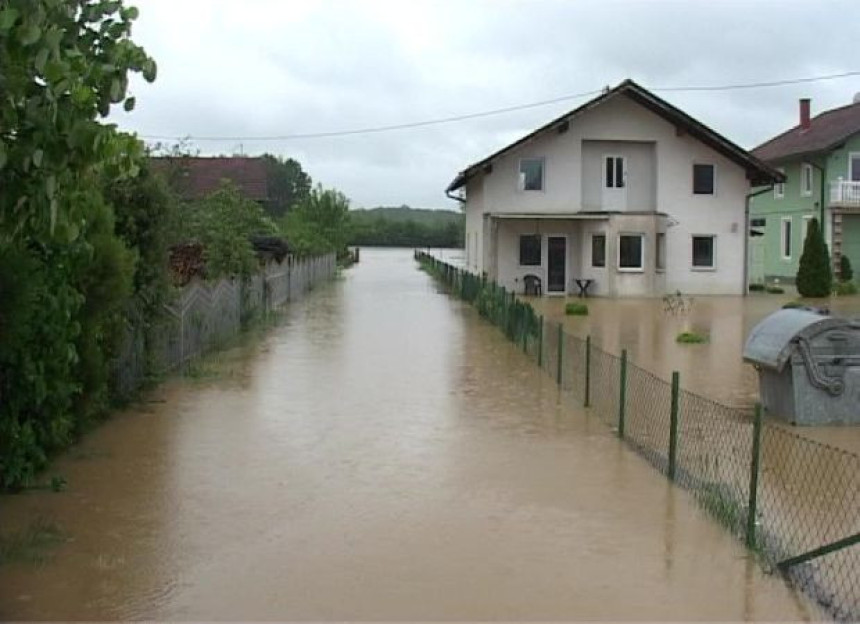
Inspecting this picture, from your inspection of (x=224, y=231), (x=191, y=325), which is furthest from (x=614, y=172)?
(x=191, y=325)

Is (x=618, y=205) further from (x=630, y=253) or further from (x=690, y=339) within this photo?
(x=690, y=339)

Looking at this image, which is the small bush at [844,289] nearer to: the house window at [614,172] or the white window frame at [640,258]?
the white window frame at [640,258]

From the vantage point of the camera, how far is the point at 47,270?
335 inches

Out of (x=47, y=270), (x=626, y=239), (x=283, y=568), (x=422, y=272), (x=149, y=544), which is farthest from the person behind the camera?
(x=422, y=272)

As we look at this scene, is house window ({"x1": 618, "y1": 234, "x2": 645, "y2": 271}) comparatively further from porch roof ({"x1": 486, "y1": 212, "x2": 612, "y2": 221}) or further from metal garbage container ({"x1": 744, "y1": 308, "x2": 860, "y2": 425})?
metal garbage container ({"x1": 744, "y1": 308, "x2": 860, "y2": 425})

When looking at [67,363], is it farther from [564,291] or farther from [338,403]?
[564,291]

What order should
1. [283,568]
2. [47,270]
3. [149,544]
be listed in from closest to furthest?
[283,568] → [149,544] → [47,270]

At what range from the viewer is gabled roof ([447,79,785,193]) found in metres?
35.1

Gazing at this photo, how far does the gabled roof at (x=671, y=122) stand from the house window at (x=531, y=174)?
1.06m

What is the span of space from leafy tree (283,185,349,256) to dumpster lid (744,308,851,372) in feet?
137

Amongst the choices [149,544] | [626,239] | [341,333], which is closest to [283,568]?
[149,544]

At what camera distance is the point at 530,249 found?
37.6 m

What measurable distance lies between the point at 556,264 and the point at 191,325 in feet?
73.8

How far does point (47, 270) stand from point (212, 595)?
3.64 metres
